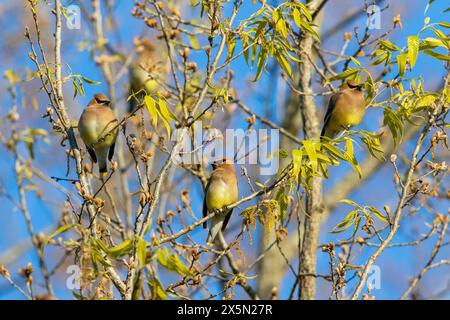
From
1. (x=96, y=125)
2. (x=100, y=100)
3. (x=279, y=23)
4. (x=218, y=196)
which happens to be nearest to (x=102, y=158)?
(x=100, y=100)

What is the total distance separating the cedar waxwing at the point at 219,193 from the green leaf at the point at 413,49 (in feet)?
7.63

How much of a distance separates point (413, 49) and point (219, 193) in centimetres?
255

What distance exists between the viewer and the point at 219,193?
5789mm

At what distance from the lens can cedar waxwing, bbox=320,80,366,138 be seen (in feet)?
17.8

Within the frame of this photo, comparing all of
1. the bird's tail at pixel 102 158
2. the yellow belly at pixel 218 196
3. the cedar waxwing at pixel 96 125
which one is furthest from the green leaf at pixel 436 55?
the bird's tail at pixel 102 158

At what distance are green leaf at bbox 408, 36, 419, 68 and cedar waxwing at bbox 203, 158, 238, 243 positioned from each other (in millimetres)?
2325

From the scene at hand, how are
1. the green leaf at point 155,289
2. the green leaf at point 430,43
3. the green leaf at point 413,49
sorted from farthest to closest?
1. the green leaf at point 430,43
2. the green leaf at point 413,49
3. the green leaf at point 155,289

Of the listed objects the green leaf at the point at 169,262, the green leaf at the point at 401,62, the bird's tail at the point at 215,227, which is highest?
the bird's tail at the point at 215,227

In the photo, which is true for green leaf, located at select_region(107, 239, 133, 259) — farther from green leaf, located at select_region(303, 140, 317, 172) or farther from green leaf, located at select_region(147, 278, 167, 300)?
green leaf, located at select_region(303, 140, 317, 172)

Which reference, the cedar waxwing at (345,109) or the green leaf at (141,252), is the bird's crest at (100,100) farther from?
the green leaf at (141,252)

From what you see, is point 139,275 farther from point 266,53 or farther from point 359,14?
point 359,14

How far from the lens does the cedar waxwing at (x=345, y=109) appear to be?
17.8 ft

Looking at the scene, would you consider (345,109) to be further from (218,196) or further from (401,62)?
(401,62)

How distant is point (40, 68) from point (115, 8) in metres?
5.55
